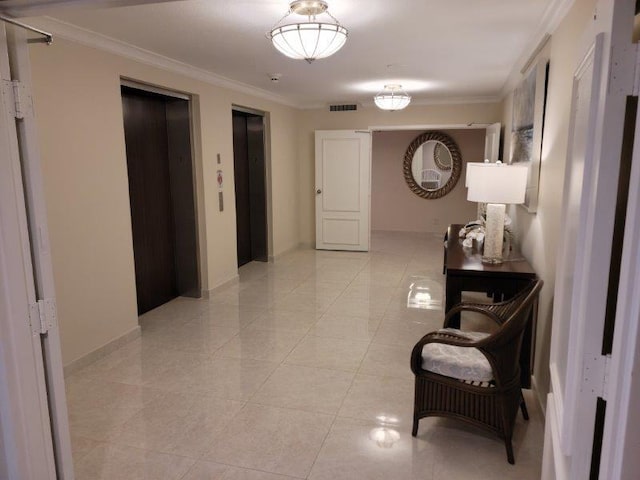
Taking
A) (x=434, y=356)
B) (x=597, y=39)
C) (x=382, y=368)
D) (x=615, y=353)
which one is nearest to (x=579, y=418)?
(x=615, y=353)

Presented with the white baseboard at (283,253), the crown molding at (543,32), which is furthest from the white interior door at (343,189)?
the crown molding at (543,32)

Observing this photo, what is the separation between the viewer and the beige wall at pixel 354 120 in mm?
6984

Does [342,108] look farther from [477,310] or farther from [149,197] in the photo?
[477,310]

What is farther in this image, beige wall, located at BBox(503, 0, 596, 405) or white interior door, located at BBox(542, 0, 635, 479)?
beige wall, located at BBox(503, 0, 596, 405)

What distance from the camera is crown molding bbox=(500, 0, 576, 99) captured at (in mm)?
2693

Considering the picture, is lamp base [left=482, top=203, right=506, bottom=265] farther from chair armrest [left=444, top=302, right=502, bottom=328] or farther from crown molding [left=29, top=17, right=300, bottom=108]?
crown molding [left=29, top=17, right=300, bottom=108]

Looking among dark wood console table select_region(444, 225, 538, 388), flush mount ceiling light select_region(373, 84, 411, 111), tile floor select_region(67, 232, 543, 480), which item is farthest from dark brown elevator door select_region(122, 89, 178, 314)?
dark wood console table select_region(444, 225, 538, 388)

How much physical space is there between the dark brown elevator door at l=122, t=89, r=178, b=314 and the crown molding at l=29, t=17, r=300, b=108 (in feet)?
1.43

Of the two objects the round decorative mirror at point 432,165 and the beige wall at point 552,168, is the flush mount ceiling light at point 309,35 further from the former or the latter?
the round decorative mirror at point 432,165

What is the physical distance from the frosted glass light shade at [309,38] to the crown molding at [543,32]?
1271 mm

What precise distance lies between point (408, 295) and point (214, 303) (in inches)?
82.8

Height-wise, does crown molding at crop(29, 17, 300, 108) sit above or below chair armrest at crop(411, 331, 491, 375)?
above

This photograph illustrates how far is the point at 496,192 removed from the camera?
3.20 metres

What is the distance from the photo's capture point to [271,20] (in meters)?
3.02
